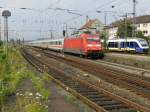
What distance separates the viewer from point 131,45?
56.2m

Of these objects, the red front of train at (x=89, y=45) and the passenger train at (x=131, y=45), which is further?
the passenger train at (x=131, y=45)

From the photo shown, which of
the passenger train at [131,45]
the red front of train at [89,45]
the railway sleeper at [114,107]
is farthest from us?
the passenger train at [131,45]

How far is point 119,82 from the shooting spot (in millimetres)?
19422

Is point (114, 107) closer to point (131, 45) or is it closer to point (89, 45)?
point (89, 45)

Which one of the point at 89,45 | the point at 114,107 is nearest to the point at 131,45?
the point at 89,45

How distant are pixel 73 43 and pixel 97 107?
37.7m

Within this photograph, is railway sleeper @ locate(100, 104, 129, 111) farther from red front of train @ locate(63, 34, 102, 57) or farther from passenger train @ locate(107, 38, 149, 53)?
passenger train @ locate(107, 38, 149, 53)

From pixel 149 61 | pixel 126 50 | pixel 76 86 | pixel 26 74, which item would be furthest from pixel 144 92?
pixel 126 50

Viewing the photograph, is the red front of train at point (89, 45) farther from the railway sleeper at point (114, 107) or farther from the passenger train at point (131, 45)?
the railway sleeper at point (114, 107)

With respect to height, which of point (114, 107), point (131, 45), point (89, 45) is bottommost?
point (114, 107)

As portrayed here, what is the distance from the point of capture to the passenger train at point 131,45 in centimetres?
5410

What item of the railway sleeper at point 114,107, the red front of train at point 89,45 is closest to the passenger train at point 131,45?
the red front of train at point 89,45

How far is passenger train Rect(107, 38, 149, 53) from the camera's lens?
54.1 metres

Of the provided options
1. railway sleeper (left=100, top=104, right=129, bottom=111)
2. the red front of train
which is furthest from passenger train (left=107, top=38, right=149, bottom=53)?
railway sleeper (left=100, top=104, right=129, bottom=111)
